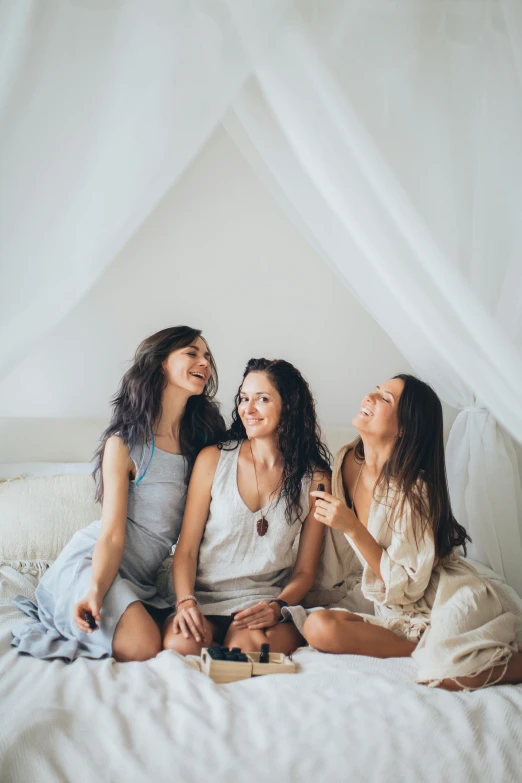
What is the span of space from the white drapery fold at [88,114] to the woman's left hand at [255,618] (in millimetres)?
875

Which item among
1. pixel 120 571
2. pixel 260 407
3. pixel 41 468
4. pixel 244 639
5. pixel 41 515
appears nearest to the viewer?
pixel 244 639

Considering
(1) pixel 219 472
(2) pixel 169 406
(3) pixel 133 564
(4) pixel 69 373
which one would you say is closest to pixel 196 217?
(4) pixel 69 373

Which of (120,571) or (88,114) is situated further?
(120,571)

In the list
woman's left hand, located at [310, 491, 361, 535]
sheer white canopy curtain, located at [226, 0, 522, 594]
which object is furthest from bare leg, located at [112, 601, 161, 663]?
sheer white canopy curtain, located at [226, 0, 522, 594]

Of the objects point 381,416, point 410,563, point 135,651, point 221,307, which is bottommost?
point 135,651

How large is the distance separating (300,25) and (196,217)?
5.77 feet

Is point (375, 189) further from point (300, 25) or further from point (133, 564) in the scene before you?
point (133, 564)

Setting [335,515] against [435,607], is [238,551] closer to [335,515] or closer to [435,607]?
[335,515]

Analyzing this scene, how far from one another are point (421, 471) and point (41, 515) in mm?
1276

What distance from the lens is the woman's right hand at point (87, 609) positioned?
171cm

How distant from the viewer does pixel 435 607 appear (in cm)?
175

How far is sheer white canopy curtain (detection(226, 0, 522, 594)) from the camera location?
1.60 meters

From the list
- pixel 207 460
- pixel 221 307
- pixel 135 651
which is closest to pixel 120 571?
pixel 135 651

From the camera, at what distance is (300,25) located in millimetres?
1528
